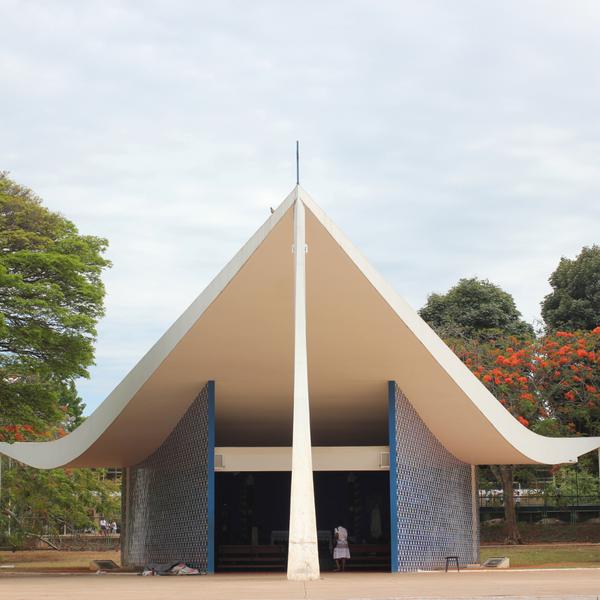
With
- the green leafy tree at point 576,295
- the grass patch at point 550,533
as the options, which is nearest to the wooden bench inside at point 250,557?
the grass patch at point 550,533

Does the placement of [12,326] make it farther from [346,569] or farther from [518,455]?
[518,455]

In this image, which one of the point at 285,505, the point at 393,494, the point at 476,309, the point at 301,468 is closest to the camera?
the point at 301,468

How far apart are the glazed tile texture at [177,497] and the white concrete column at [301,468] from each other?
442cm

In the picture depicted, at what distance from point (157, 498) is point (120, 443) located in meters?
1.31

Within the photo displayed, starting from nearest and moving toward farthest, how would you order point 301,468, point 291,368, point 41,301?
point 301,468
point 41,301
point 291,368

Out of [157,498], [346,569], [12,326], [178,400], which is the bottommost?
[346,569]

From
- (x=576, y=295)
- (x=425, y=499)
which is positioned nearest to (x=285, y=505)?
(x=425, y=499)

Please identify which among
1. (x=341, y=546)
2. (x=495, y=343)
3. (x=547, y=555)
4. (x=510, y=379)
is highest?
(x=495, y=343)

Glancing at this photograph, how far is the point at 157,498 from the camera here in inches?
798

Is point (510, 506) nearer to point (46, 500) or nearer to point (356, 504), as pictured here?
point (356, 504)

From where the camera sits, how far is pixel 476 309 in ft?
124

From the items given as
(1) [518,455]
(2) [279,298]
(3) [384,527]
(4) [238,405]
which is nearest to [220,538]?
(3) [384,527]

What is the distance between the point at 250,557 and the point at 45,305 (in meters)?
7.18

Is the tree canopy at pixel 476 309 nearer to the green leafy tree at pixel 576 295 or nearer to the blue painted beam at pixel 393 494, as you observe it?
the green leafy tree at pixel 576 295
